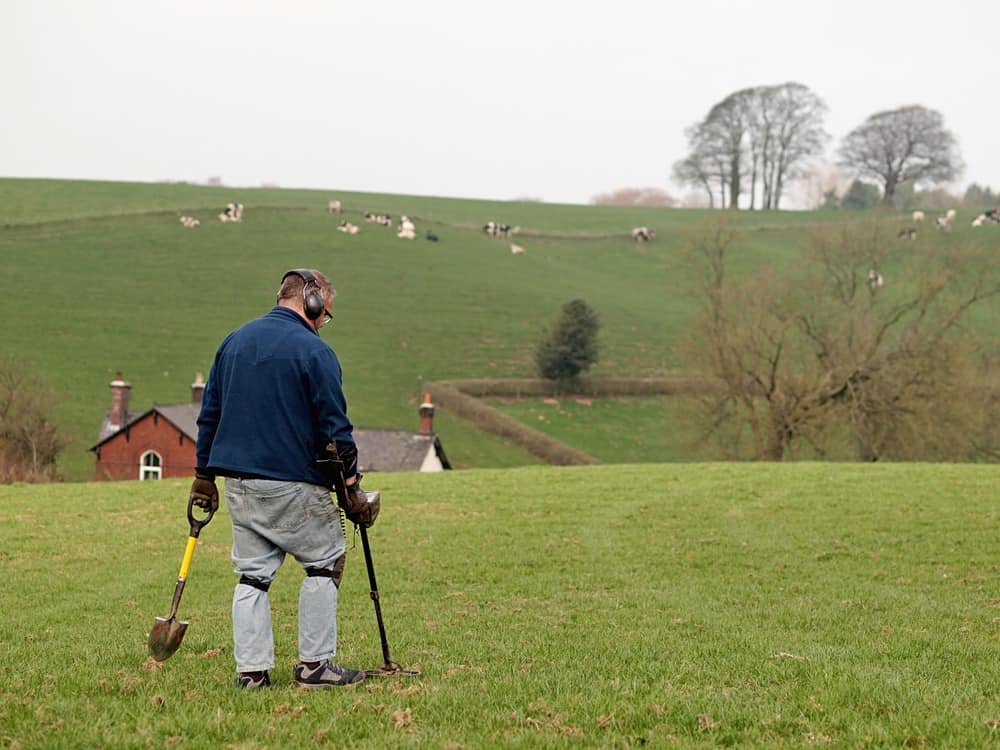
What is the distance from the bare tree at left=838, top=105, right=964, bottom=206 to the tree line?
0.11m

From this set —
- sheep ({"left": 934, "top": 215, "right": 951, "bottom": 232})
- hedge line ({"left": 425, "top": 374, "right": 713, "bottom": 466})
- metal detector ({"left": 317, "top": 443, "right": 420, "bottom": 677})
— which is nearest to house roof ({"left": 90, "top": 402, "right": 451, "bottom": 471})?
hedge line ({"left": 425, "top": 374, "right": 713, "bottom": 466})

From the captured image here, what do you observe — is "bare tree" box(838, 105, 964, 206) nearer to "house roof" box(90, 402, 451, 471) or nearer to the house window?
"house roof" box(90, 402, 451, 471)

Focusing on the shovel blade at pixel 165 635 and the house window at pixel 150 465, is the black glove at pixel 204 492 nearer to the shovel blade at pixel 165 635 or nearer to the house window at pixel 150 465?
the shovel blade at pixel 165 635

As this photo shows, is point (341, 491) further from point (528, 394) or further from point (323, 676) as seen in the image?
point (528, 394)

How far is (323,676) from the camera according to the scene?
7.91 metres

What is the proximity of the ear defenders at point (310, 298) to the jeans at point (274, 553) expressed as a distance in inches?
54.9

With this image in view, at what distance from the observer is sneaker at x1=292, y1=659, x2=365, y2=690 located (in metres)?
7.89

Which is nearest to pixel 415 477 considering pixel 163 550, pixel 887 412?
pixel 163 550

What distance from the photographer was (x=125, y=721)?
6.46 meters

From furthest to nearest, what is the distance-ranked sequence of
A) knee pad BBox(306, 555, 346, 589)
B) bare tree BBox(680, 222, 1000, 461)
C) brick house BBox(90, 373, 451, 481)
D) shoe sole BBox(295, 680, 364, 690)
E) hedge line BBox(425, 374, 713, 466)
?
hedge line BBox(425, 374, 713, 466) < brick house BBox(90, 373, 451, 481) < bare tree BBox(680, 222, 1000, 461) < knee pad BBox(306, 555, 346, 589) < shoe sole BBox(295, 680, 364, 690)

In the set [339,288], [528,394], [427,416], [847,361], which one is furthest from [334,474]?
[339,288]

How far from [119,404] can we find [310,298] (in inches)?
2283

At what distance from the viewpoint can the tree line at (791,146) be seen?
4914 inches

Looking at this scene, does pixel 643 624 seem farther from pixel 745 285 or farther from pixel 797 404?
pixel 745 285
